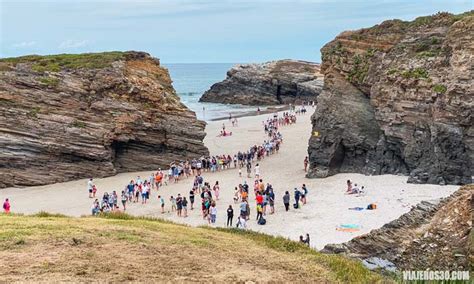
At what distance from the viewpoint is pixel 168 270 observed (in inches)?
445

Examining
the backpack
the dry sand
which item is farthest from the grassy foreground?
the backpack

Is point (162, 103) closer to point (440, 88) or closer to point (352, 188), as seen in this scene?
point (352, 188)

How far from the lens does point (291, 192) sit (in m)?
33.1

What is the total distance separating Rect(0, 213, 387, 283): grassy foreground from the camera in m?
11.0

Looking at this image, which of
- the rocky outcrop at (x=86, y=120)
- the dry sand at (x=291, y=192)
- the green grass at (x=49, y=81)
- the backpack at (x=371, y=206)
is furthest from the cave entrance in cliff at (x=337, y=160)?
the green grass at (x=49, y=81)

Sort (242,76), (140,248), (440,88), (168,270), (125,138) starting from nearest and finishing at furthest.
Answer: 1. (168,270)
2. (140,248)
3. (440,88)
4. (125,138)
5. (242,76)

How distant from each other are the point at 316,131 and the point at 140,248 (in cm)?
2595

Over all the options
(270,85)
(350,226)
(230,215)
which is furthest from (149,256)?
(270,85)

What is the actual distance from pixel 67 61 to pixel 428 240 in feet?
118

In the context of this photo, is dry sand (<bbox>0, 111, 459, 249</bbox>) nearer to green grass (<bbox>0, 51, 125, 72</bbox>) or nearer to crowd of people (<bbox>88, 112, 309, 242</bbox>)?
crowd of people (<bbox>88, 112, 309, 242</bbox>)

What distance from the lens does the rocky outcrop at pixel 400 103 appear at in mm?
30734

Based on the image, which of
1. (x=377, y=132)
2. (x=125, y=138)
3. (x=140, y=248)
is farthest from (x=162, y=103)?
(x=140, y=248)

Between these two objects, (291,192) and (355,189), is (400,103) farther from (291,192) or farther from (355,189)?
(291,192)

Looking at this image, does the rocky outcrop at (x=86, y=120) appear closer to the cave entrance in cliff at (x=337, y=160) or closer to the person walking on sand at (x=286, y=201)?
the cave entrance in cliff at (x=337, y=160)
